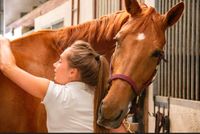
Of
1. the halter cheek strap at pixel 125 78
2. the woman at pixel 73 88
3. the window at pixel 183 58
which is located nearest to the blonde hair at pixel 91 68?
the woman at pixel 73 88

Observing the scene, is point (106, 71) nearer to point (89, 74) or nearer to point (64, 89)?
point (89, 74)

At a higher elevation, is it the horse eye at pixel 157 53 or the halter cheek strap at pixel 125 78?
the horse eye at pixel 157 53

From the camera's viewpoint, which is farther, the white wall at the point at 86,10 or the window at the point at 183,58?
the white wall at the point at 86,10

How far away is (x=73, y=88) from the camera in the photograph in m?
1.30

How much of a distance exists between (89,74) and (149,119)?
183 centimetres

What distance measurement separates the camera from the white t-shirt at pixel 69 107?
1.27 m

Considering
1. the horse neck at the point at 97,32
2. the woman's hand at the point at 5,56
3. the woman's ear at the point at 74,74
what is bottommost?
the woman's ear at the point at 74,74

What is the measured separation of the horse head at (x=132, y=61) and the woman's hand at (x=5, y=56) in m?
0.44

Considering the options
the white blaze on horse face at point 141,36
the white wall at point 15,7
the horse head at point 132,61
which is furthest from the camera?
the white wall at point 15,7

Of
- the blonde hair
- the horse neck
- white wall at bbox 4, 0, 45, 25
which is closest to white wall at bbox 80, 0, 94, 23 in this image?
the horse neck

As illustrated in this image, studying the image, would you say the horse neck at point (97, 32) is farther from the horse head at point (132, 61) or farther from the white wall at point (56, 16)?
the white wall at point (56, 16)

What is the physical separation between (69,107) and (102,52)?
0.68 m

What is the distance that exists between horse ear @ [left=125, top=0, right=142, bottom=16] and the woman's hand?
0.66m

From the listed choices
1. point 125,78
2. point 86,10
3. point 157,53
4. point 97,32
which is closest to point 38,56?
point 97,32
